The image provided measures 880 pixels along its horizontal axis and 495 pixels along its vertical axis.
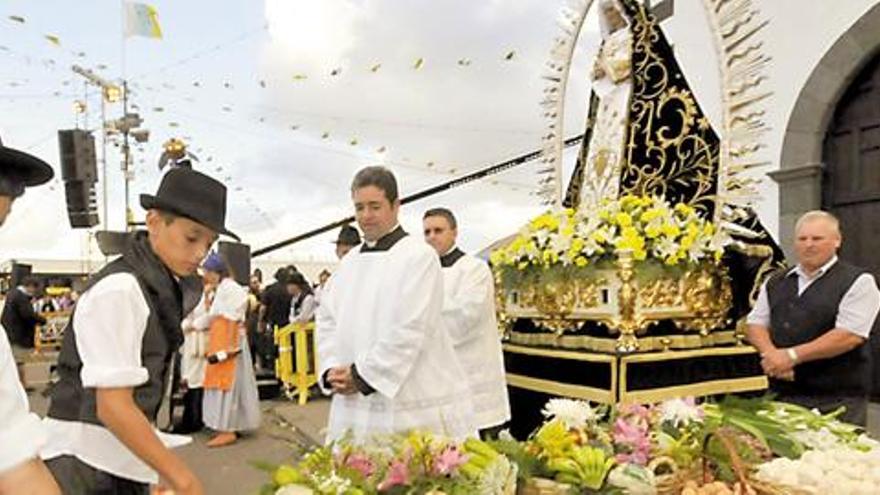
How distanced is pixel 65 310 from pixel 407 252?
1865 centimetres

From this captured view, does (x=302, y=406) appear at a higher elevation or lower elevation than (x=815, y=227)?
lower

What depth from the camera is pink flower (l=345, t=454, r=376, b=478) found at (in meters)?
1.86

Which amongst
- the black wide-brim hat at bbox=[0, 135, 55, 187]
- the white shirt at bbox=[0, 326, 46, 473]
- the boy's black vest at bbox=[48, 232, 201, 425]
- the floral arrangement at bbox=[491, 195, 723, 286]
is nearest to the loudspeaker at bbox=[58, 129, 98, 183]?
the floral arrangement at bbox=[491, 195, 723, 286]

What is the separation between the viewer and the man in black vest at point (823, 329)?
11.0 feet

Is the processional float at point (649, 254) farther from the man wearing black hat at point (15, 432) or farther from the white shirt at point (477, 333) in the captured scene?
the man wearing black hat at point (15, 432)

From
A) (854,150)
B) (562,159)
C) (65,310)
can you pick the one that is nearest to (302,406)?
(562,159)

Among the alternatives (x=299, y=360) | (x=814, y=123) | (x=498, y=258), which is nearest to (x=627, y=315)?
(x=498, y=258)

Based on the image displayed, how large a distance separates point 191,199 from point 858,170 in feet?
18.8

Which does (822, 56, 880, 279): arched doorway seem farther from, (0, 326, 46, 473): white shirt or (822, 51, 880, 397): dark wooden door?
(0, 326, 46, 473): white shirt

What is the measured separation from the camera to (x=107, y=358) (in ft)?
5.99

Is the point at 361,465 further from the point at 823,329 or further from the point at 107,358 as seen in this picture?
the point at 823,329

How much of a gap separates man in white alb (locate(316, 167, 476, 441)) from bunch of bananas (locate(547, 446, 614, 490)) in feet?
3.05

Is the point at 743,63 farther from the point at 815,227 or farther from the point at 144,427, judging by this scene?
the point at 144,427

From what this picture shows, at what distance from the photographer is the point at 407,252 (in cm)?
306
